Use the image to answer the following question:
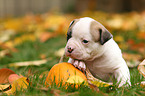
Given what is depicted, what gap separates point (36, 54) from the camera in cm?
333

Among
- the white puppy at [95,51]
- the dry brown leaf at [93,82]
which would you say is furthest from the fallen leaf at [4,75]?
the dry brown leaf at [93,82]

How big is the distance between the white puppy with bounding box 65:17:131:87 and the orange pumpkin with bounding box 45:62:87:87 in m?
0.06

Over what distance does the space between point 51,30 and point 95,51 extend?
134 inches

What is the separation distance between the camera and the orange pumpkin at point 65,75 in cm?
176

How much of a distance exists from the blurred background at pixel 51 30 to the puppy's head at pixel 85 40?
101 cm

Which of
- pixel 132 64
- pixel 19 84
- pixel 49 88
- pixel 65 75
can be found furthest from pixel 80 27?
pixel 132 64

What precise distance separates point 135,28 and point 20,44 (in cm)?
249

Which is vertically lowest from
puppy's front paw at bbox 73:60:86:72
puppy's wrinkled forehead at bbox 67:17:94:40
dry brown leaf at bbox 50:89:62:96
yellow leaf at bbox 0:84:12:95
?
dry brown leaf at bbox 50:89:62:96

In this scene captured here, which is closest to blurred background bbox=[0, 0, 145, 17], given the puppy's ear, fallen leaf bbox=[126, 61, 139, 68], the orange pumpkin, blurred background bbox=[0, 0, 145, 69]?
blurred background bbox=[0, 0, 145, 69]

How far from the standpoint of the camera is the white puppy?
71.2 inches

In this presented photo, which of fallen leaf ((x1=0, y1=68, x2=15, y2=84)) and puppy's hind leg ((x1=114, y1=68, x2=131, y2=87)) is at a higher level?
fallen leaf ((x1=0, y1=68, x2=15, y2=84))

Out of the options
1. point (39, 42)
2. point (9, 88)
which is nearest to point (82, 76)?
point (9, 88)

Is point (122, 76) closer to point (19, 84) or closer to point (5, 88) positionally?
point (19, 84)

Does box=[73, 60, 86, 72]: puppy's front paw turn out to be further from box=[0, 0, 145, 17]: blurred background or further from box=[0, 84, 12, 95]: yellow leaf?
box=[0, 0, 145, 17]: blurred background
